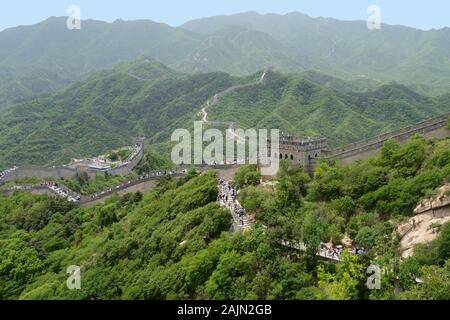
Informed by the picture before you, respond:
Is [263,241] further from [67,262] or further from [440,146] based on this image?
[67,262]

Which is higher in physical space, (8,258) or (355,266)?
(355,266)

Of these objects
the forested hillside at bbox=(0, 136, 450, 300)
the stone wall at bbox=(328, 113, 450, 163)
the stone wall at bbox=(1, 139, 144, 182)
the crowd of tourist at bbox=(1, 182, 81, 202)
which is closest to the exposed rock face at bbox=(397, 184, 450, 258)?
the forested hillside at bbox=(0, 136, 450, 300)

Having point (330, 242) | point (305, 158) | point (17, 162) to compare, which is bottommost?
point (17, 162)

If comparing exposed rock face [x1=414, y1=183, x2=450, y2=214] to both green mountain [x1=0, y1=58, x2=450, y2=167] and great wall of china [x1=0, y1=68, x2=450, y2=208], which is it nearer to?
great wall of china [x1=0, y1=68, x2=450, y2=208]

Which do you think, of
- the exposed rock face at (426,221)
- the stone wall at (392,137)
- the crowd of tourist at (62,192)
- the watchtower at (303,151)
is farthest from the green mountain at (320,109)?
the exposed rock face at (426,221)

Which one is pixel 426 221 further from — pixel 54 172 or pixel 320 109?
pixel 320 109

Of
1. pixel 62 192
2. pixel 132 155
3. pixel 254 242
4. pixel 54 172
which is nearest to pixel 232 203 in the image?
pixel 254 242

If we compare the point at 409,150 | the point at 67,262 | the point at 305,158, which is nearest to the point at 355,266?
the point at 409,150

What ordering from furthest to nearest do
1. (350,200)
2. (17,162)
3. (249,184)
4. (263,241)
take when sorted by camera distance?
(17,162)
(249,184)
(350,200)
(263,241)
